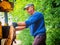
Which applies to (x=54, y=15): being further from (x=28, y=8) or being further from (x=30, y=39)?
(x=28, y=8)

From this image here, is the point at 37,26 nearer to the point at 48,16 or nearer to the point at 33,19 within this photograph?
the point at 33,19

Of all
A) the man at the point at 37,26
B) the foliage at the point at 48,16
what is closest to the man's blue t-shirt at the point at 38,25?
the man at the point at 37,26

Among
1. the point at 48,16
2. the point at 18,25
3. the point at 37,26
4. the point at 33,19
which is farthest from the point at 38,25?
the point at 48,16

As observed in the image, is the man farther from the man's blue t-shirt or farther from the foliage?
the foliage

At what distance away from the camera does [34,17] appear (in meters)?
4.43

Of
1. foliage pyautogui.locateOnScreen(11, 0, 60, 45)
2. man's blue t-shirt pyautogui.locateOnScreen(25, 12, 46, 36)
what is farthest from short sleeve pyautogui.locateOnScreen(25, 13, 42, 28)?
foliage pyautogui.locateOnScreen(11, 0, 60, 45)

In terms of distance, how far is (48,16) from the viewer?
23.6 ft

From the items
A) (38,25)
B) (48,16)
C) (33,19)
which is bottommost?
(48,16)

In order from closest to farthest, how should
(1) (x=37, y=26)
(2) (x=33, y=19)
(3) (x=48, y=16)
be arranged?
(2) (x=33, y=19), (1) (x=37, y=26), (3) (x=48, y=16)

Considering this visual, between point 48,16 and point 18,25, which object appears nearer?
point 18,25

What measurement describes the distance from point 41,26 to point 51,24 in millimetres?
2503

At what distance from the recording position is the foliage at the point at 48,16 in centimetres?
702

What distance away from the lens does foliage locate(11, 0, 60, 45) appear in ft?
23.0

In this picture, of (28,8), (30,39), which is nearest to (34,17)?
(28,8)
